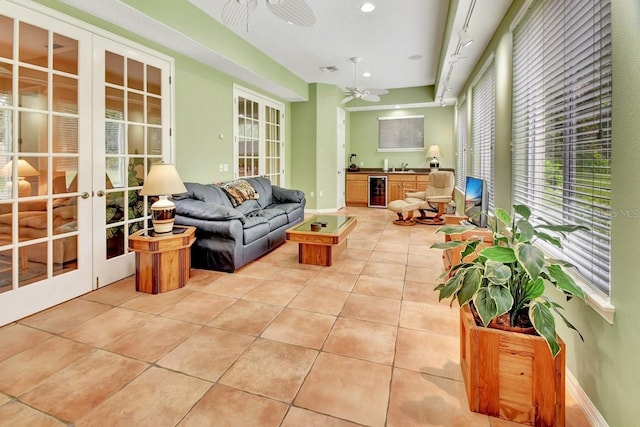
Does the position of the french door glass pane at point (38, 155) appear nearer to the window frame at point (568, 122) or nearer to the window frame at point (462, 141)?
the window frame at point (568, 122)

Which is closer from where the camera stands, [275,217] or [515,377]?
[515,377]

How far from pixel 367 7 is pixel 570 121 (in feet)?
9.13

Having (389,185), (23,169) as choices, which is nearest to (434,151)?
(389,185)

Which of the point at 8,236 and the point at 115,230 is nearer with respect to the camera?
the point at 8,236

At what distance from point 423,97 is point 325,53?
3379mm

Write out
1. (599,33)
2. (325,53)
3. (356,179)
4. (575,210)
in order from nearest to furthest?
(599,33)
(575,210)
(325,53)
(356,179)

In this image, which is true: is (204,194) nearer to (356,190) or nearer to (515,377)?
(515,377)

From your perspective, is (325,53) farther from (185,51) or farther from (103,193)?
(103,193)

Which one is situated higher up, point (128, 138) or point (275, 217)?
point (128, 138)

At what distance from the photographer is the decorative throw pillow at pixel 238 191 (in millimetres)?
4668

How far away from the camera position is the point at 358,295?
9.86 ft

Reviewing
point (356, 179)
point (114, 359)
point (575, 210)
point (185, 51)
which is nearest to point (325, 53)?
point (185, 51)

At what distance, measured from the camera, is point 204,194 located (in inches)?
164

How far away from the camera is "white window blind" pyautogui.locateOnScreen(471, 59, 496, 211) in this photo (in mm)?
4094
